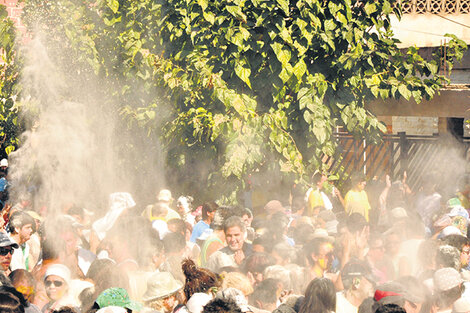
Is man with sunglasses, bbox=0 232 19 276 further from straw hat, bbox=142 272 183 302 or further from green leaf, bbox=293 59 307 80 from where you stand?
green leaf, bbox=293 59 307 80

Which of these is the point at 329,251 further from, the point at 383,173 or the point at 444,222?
the point at 383,173

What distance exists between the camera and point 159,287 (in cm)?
566

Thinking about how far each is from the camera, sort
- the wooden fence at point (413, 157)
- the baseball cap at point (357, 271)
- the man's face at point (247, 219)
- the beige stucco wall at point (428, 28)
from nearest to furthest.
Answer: the baseball cap at point (357, 271) < the man's face at point (247, 219) < the beige stucco wall at point (428, 28) < the wooden fence at point (413, 157)

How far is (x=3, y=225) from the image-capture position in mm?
9414

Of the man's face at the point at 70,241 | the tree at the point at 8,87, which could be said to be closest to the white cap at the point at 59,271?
the man's face at the point at 70,241

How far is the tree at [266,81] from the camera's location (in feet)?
26.3

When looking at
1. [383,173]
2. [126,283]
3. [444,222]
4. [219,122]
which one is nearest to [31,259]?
[126,283]

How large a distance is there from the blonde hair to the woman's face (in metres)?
1.26

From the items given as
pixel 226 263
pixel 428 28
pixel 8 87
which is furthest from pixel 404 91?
pixel 8 87

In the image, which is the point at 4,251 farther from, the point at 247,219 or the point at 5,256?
the point at 247,219

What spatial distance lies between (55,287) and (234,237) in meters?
1.83

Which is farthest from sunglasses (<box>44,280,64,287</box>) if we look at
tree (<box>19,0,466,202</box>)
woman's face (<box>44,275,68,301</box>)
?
tree (<box>19,0,466,202</box>)

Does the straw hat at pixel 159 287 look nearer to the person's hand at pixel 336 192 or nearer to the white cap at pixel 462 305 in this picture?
the white cap at pixel 462 305

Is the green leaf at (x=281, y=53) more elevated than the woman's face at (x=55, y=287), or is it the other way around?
the green leaf at (x=281, y=53)
